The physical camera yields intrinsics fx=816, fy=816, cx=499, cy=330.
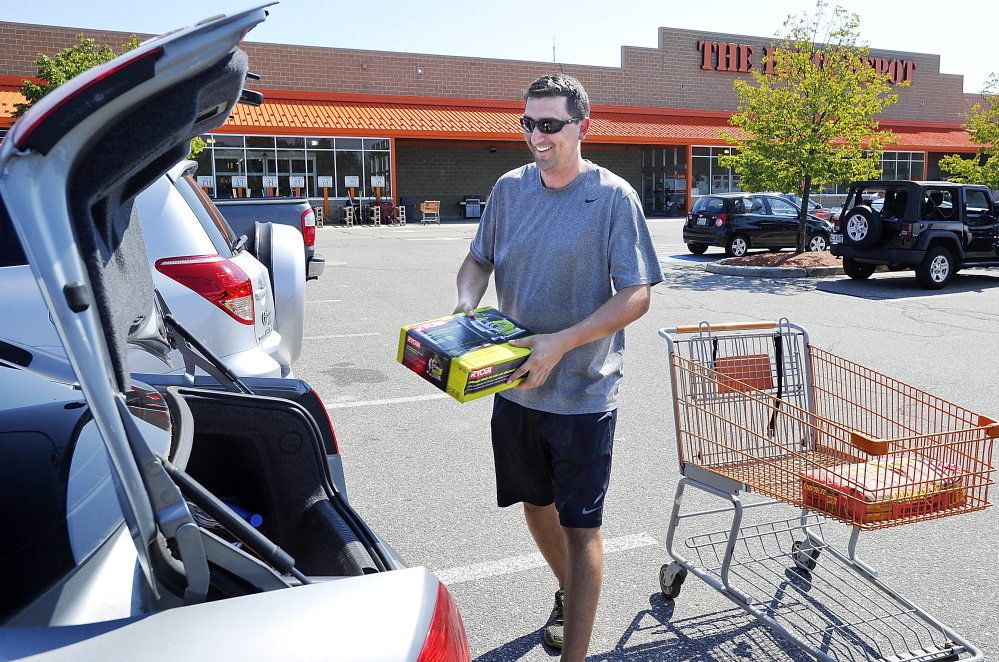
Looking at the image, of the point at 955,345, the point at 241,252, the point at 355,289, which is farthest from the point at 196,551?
the point at 355,289

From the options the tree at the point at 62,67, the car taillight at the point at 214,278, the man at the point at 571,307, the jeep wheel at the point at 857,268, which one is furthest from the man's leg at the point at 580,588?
the tree at the point at 62,67

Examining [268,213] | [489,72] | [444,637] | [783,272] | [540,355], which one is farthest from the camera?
[489,72]

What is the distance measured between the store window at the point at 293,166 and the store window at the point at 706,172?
13989mm

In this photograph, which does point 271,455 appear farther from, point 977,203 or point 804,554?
point 977,203

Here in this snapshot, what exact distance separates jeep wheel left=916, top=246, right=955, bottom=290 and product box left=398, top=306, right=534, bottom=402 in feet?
41.8

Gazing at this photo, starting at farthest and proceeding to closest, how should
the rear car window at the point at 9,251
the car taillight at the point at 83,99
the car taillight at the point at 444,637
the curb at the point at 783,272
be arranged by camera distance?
1. the curb at the point at 783,272
2. the rear car window at the point at 9,251
3. the car taillight at the point at 444,637
4. the car taillight at the point at 83,99

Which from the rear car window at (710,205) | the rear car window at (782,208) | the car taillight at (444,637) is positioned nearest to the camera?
the car taillight at (444,637)

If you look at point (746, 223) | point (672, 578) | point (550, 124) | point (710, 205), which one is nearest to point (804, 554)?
point (672, 578)

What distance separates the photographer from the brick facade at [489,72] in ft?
91.5

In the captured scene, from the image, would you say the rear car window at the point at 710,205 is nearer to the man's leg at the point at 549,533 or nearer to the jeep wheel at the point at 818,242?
the jeep wheel at the point at 818,242

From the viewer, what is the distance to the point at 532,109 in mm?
2750

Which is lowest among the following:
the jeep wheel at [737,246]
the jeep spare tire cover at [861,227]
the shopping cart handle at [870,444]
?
the jeep wheel at [737,246]

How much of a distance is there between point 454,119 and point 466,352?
3045 cm

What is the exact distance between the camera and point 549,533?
3096 millimetres
